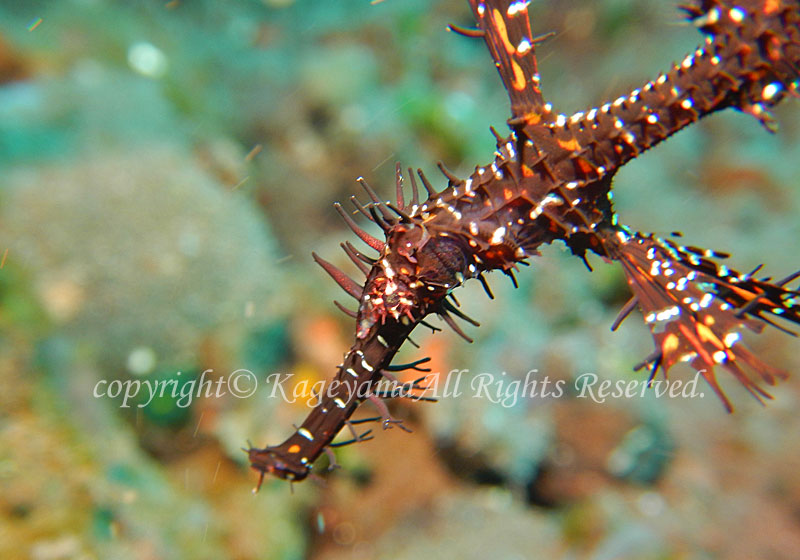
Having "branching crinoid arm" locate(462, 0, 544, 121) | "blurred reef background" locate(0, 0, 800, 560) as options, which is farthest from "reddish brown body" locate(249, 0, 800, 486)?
"blurred reef background" locate(0, 0, 800, 560)

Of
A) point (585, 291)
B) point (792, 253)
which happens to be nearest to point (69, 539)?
point (585, 291)

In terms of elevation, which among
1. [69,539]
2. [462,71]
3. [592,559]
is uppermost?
[462,71]

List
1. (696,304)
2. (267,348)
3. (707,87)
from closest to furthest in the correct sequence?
(707,87)
(696,304)
(267,348)

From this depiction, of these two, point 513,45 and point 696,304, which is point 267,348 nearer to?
point 513,45

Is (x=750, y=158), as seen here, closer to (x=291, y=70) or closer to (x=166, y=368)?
(x=291, y=70)

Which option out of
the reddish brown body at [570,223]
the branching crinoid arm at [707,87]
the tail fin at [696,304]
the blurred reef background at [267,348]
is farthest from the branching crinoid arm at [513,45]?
the blurred reef background at [267,348]

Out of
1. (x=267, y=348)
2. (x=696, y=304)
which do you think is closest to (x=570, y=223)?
(x=696, y=304)
